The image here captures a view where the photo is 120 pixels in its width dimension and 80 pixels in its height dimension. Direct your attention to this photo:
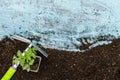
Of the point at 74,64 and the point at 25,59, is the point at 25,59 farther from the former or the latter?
the point at 74,64

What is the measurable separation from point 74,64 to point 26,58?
0.91ft

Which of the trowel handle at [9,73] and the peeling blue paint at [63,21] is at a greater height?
the peeling blue paint at [63,21]

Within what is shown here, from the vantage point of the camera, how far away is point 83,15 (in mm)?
1816

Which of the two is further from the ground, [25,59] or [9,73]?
[25,59]

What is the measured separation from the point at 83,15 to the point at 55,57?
28cm

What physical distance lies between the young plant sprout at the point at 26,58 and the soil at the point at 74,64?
0.30ft

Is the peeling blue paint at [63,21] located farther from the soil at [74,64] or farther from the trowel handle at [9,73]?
the trowel handle at [9,73]

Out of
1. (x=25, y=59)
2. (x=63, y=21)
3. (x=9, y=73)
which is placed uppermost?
(x=63, y=21)

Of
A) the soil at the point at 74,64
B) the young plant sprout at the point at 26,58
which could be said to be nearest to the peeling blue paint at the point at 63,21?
the soil at the point at 74,64

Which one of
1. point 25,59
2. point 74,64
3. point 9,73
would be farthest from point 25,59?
point 74,64

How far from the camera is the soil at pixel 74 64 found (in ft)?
5.88

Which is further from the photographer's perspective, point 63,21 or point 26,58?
point 63,21

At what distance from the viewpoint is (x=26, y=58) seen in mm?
1703

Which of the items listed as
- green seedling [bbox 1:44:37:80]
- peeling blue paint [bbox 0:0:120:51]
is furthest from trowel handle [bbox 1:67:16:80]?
peeling blue paint [bbox 0:0:120:51]
